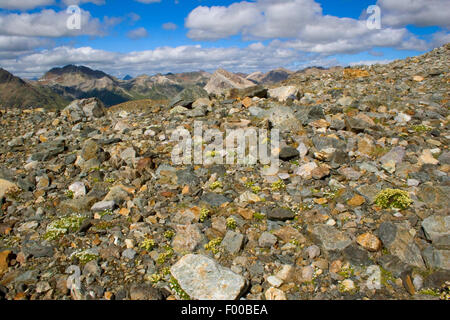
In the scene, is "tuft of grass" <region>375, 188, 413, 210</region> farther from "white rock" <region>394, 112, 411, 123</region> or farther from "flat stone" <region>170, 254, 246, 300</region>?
"white rock" <region>394, 112, 411, 123</region>

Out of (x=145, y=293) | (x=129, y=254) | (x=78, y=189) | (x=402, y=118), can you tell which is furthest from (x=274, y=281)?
(x=402, y=118)

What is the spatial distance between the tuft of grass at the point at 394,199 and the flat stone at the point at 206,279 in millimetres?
4967

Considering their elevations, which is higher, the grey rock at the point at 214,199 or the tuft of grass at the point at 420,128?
the tuft of grass at the point at 420,128

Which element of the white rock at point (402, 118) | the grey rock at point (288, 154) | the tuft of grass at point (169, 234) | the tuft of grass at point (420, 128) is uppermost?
the white rock at point (402, 118)

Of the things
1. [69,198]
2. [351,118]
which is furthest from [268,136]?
[69,198]

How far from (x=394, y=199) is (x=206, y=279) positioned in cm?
603

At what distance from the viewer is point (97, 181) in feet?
36.0

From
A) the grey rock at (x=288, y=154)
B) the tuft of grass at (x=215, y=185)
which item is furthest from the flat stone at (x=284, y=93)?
the tuft of grass at (x=215, y=185)

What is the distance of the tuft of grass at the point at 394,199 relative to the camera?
8.02 meters

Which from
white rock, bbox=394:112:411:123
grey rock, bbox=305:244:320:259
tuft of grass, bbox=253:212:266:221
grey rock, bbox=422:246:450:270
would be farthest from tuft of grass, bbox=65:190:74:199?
white rock, bbox=394:112:411:123

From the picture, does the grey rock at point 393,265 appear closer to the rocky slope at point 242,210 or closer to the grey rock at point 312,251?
the rocky slope at point 242,210
